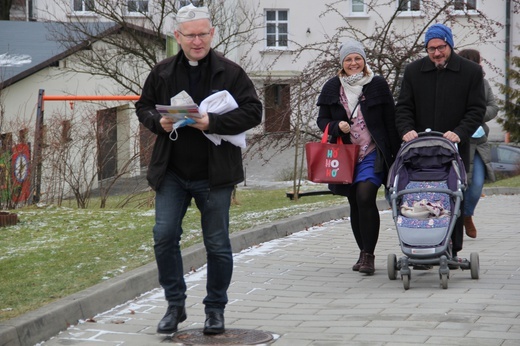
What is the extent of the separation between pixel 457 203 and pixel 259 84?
15.3m

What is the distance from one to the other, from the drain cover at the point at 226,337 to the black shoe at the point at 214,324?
30mm

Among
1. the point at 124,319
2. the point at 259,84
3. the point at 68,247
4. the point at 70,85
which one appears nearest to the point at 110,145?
the point at 259,84

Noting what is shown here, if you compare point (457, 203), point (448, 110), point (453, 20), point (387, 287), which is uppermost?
point (453, 20)

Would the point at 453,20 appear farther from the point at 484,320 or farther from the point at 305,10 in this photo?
the point at 305,10

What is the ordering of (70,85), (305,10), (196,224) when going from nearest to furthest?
1. (196,224)
2. (70,85)
3. (305,10)

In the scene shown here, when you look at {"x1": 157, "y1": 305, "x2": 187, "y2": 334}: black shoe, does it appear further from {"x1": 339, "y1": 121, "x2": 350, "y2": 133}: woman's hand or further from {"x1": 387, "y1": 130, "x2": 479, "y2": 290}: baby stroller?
{"x1": 339, "y1": 121, "x2": 350, "y2": 133}: woman's hand

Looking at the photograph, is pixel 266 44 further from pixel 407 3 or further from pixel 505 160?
pixel 407 3

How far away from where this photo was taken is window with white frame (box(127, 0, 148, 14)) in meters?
30.8

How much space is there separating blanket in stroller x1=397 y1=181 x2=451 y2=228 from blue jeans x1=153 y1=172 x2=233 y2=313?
210cm

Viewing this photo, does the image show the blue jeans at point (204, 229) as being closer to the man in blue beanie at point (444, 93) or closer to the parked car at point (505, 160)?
the man in blue beanie at point (444, 93)

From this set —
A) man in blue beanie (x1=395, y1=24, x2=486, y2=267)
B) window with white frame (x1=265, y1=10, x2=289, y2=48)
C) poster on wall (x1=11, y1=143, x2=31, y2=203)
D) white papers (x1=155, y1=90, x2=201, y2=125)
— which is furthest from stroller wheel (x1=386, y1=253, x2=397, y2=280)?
window with white frame (x1=265, y1=10, x2=289, y2=48)

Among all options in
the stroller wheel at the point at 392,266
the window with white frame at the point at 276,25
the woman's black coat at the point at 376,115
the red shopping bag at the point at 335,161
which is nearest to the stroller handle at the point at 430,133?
the woman's black coat at the point at 376,115

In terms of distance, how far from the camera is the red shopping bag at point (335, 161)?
878 centimetres

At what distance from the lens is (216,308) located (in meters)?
6.46
